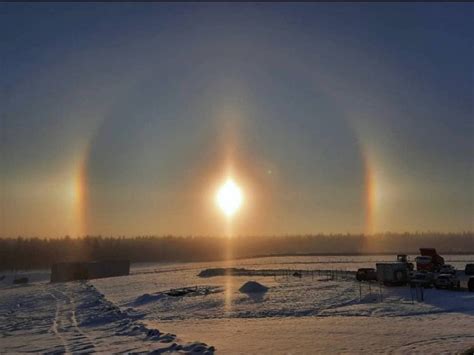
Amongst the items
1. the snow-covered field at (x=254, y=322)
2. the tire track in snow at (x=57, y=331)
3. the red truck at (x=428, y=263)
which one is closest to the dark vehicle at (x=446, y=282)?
the snow-covered field at (x=254, y=322)

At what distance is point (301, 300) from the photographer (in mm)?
37062

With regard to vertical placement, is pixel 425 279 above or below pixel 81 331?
above

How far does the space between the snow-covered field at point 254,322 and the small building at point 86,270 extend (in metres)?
36.1

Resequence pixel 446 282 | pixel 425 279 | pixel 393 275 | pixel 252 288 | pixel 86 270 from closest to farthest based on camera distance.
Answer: pixel 446 282
pixel 425 279
pixel 252 288
pixel 393 275
pixel 86 270

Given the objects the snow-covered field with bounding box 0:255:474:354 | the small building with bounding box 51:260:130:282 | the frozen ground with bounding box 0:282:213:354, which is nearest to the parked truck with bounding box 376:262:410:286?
the snow-covered field with bounding box 0:255:474:354

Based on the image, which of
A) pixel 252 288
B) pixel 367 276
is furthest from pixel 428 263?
pixel 252 288

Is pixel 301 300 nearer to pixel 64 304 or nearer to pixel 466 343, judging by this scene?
pixel 466 343

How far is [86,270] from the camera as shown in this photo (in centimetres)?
8294

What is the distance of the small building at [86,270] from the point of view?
3184 inches

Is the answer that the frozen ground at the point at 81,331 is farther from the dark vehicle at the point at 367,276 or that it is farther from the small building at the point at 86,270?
the small building at the point at 86,270

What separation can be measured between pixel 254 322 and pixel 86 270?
61.2 metres

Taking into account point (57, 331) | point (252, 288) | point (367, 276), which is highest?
point (367, 276)

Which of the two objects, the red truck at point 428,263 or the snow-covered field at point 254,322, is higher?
the red truck at point 428,263

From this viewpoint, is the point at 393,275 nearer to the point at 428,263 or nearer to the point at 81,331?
the point at 428,263
